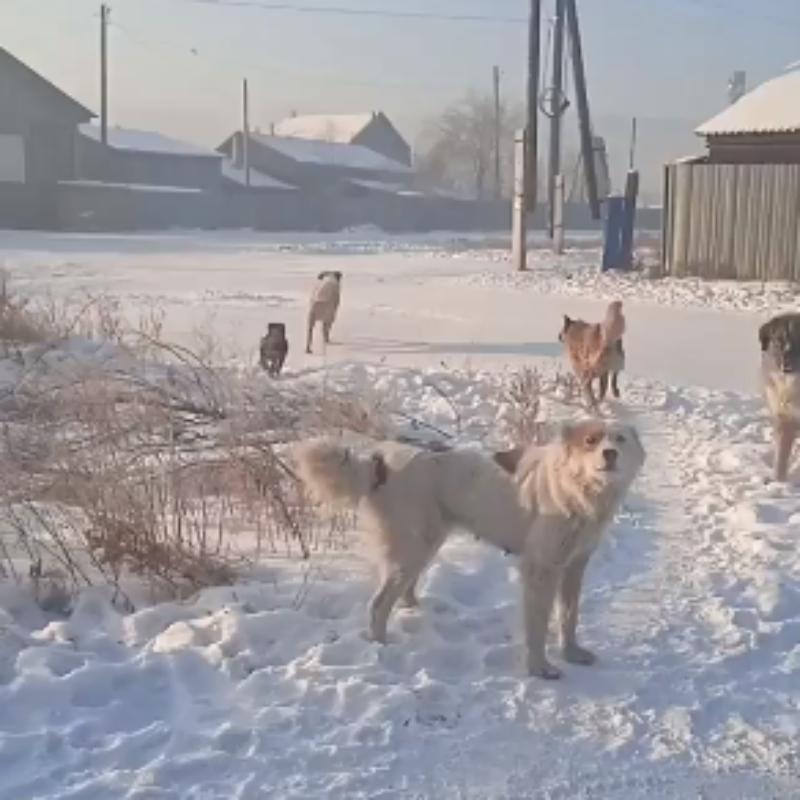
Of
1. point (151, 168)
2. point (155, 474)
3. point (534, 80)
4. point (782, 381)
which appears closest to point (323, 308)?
point (782, 381)

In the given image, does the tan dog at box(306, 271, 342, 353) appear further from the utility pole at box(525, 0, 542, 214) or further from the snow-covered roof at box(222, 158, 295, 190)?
the snow-covered roof at box(222, 158, 295, 190)

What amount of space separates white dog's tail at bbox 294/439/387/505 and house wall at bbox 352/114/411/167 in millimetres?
95889

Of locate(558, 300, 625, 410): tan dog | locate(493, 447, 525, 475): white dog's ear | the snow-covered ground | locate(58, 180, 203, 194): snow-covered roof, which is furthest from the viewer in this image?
locate(58, 180, 203, 194): snow-covered roof

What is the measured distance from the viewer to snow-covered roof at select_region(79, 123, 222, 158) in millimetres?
63938

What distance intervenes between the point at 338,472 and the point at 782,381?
14.5ft

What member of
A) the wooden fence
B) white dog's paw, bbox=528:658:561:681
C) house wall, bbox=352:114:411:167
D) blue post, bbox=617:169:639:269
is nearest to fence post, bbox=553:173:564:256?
blue post, bbox=617:169:639:269

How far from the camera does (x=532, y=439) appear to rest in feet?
26.5

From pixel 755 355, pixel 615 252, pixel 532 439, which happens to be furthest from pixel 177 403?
pixel 615 252

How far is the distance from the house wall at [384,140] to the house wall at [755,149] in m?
76.9

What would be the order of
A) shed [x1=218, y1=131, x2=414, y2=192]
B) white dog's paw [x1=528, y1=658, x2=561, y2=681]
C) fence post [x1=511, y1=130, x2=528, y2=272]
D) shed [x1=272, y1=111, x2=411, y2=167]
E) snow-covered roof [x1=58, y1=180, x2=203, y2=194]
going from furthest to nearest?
shed [x1=272, y1=111, x2=411, y2=167], shed [x1=218, y1=131, x2=414, y2=192], snow-covered roof [x1=58, y1=180, x2=203, y2=194], fence post [x1=511, y1=130, x2=528, y2=272], white dog's paw [x1=528, y1=658, x2=561, y2=681]

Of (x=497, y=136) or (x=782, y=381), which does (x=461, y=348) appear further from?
(x=497, y=136)

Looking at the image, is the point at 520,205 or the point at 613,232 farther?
the point at 520,205

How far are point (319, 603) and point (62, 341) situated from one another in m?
7.05

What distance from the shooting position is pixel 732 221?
2264 cm
